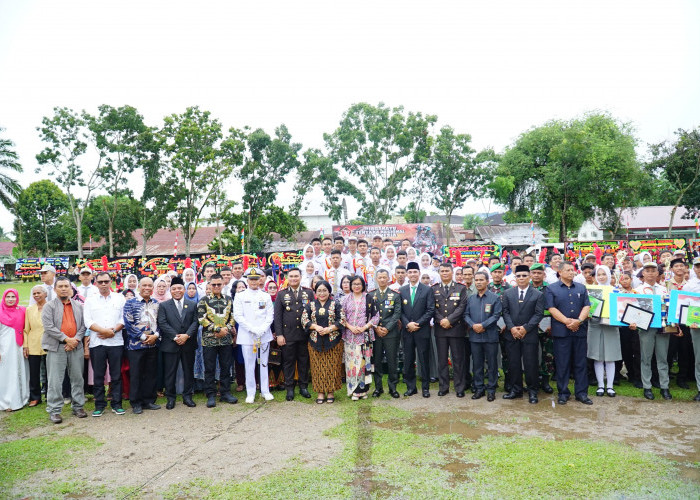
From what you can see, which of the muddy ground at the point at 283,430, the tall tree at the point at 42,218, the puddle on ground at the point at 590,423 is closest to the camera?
the muddy ground at the point at 283,430

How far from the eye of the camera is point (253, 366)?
6523mm

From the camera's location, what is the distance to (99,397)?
6047 mm

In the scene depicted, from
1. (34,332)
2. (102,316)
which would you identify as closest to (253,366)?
(102,316)

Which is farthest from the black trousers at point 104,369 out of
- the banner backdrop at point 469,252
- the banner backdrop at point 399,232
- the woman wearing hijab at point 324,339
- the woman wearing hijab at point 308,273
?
the banner backdrop at point 399,232

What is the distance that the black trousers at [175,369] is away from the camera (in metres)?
6.25

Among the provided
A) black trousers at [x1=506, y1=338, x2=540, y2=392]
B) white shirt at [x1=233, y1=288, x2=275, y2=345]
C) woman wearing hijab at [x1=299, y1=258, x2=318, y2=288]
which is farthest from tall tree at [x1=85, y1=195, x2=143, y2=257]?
black trousers at [x1=506, y1=338, x2=540, y2=392]

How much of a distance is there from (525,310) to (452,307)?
95cm

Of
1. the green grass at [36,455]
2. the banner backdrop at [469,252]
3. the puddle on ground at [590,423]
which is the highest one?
the banner backdrop at [469,252]

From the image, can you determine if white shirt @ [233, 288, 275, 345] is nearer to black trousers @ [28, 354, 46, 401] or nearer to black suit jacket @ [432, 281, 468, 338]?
black suit jacket @ [432, 281, 468, 338]

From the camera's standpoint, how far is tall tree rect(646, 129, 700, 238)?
2623 cm

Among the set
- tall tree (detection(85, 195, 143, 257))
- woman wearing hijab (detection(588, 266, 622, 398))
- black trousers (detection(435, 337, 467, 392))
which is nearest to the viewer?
woman wearing hijab (detection(588, 266, 622, 398))

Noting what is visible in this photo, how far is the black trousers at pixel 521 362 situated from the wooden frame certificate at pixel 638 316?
1198mm

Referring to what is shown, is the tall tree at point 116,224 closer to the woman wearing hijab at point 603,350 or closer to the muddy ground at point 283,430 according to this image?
the muddy ground at point 283,430

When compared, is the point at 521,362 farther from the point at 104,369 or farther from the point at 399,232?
the point at 399,232
